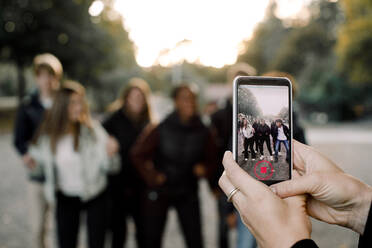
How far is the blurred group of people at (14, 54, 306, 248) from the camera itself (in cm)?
295

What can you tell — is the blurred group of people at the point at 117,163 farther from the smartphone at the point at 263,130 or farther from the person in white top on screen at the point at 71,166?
the smartphone at the point at 263,130

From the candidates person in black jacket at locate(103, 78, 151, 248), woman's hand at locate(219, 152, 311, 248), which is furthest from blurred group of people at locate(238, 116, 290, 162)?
person in black jacket at locate(103, 78, 151, 248)

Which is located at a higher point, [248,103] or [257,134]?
[248,103]

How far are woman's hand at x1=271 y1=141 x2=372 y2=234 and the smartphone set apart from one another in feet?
0.29

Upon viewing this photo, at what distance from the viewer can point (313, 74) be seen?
2616 centimetres

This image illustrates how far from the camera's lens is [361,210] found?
1.32 metres

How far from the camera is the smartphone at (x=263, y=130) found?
1334mm

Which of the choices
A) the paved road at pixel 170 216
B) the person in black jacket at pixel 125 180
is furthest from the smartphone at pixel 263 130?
the paved road at pixel 170 216

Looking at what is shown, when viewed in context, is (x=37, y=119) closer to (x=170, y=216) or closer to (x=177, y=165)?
(x=177, y=165)

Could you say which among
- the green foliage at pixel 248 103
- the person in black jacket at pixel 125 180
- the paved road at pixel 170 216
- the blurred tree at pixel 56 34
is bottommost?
the paved road at pixel 170 216

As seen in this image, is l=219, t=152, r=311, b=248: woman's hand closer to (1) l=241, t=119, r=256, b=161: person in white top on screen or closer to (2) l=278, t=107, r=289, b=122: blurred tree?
(1) l=241, t=119, r=256, b=161: person in white top on screen

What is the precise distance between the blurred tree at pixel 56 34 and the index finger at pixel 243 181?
61.7 ft

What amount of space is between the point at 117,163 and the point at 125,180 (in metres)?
0.53

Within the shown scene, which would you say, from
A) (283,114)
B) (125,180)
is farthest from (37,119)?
(283,114)
